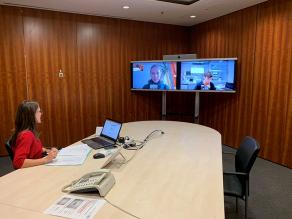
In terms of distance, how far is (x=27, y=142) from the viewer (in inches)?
76.5

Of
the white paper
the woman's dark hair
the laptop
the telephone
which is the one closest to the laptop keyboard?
the laptop

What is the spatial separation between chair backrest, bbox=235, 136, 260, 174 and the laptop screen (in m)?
1.25

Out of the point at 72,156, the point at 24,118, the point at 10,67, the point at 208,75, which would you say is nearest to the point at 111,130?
the point at 72,156

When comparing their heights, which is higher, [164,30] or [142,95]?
[164,30]

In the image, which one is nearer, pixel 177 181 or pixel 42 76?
pixel 177 181

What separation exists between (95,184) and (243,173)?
1.34 meters

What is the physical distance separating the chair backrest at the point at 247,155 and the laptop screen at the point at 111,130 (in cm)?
125

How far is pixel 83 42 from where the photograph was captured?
15.1 feet

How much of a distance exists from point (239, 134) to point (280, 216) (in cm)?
215

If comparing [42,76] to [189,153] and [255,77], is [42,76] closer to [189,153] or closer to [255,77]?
[189,153]

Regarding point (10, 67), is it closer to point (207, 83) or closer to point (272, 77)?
point (207, 83)

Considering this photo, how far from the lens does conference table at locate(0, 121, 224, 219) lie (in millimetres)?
1284

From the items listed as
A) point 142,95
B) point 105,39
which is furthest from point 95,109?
point 105,39

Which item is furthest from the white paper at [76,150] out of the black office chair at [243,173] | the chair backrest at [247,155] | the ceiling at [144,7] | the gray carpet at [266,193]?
the ceiling at [144,7]
